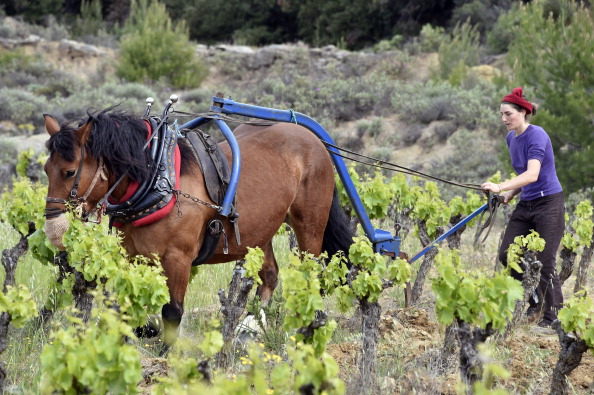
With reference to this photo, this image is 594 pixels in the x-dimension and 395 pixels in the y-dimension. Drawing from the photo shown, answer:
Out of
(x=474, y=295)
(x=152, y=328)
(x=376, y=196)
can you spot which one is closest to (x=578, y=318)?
(x=474, y=295)

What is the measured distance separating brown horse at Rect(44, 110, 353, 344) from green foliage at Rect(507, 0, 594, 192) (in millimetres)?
5731

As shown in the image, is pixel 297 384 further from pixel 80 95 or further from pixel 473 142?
pixel 80 95

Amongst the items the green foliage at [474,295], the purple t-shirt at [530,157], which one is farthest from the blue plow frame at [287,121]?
the green foliage at [474,295]

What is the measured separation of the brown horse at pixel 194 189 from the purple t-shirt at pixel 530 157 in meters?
1.51

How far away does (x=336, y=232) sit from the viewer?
6.01 meters

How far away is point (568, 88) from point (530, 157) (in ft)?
20.5

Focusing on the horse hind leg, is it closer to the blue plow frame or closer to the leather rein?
the blue plow frame

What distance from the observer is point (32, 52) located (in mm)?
25000

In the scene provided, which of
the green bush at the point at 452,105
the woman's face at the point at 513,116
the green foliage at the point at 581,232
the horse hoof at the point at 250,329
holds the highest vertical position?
the woman's face at the point at 513,116

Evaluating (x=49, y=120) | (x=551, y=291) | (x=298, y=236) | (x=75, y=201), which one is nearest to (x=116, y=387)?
(x=75, y=201)

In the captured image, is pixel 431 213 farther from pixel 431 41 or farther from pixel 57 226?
pixel 431 41

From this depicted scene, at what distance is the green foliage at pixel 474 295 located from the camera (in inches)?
149

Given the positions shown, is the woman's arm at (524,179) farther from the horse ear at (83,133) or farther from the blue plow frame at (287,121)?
the horse ear at (83,133)

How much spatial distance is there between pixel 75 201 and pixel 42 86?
1799 cm
